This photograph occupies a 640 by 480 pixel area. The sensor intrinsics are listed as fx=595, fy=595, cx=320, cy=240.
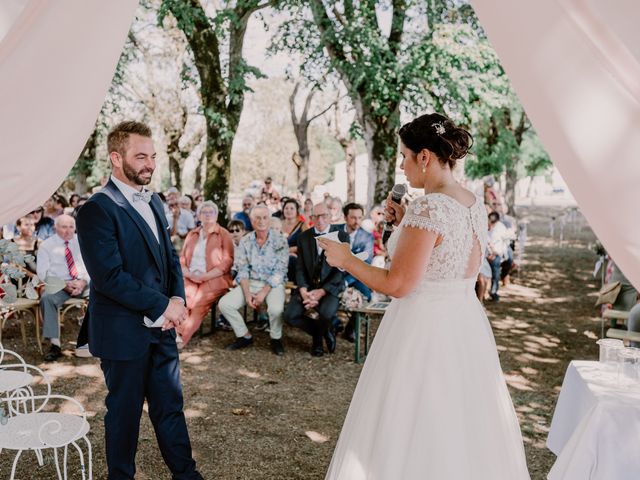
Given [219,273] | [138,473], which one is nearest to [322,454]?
[138,473]

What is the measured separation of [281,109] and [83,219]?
37844mm

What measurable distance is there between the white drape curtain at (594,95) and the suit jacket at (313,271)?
212 inches

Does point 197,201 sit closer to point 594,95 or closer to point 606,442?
point 606,442

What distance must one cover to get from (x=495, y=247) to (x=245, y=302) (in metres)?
4.82

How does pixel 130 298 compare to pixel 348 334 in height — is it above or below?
above

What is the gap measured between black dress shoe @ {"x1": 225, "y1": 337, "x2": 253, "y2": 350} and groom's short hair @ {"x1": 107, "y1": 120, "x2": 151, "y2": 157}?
4.31 m

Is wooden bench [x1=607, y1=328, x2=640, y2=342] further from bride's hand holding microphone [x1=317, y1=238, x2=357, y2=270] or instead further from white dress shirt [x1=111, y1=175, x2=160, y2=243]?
white dress shirt [x1=111, y1=175, x2=160, y2=243]

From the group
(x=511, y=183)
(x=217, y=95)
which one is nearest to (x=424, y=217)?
(x=217, y=95)

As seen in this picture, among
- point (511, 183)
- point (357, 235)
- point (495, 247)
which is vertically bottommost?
point (495, 247)

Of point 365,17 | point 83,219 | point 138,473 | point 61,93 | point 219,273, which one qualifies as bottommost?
point 138,473

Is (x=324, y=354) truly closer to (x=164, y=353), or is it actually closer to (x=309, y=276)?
(x=309, y=276)

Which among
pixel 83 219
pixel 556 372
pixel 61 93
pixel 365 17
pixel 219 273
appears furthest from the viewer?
pixel 365 17

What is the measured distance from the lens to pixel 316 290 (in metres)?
7.06

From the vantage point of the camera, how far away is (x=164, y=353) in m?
3.46
